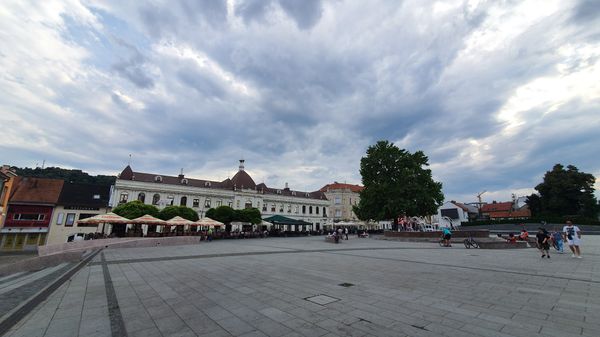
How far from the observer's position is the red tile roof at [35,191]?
39.7 meters

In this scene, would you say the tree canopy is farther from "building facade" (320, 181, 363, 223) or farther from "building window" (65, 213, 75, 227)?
"building facade" (320, 181, 363, 223)

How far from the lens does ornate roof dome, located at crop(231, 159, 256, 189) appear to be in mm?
58062

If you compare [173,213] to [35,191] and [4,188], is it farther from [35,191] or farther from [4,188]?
[35,191]

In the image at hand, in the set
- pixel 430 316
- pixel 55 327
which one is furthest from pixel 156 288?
pixel 430 316

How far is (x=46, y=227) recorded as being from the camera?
4031 cm

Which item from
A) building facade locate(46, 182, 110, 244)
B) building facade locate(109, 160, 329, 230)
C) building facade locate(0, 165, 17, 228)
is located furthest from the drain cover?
building facade locate(109, 160, 329, 230)

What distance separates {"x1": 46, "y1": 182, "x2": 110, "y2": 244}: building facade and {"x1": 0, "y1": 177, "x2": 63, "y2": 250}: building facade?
836mm

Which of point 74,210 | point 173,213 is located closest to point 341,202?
point 173,213

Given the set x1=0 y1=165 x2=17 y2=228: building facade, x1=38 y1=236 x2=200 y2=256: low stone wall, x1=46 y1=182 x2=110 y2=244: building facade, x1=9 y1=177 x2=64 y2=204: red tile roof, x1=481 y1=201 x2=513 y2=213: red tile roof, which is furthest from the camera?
x1=481 y1=201 x2=513 y2=213: red tile roof

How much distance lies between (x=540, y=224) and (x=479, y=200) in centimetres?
5989

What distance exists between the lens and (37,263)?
514 inches

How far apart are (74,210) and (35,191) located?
624 cm

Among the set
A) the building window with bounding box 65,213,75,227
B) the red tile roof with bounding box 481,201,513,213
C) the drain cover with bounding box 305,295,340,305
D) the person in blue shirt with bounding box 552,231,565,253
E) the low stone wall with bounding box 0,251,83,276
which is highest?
the red tile roof with bounding box 481,201,513,213

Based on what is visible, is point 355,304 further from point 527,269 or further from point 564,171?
point 564,171
